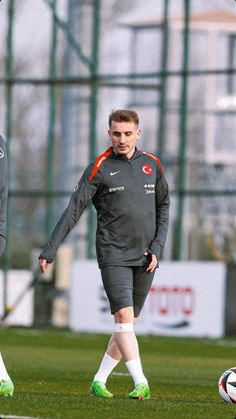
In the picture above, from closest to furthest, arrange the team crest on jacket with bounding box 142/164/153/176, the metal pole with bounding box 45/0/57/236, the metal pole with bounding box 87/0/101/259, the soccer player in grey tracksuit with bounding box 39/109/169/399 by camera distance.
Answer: the soccer player in grey tracksuit with bounding box 39/109/169/399 → the team crest on jacket with bounding box 142/164/153/176 → the metal pole with bounding box 87/0/101/259 → the metal pole with bounding box 45/0/57/236

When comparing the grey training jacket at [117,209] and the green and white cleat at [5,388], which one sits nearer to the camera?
the green and white cleat at [5,388]

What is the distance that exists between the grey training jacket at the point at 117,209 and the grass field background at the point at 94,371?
111 cm

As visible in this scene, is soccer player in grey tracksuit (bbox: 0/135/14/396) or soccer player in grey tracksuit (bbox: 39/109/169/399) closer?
soccer player in grey tracksuit (bbox: 0/135/14/396)

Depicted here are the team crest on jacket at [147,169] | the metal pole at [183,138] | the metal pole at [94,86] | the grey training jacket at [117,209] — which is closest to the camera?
the grey training jacket at [117,209]

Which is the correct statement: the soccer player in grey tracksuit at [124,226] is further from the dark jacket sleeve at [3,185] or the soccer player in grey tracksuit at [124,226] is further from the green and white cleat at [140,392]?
the dark jacket sleeve at [3,185]

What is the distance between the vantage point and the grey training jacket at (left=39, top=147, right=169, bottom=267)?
33.2 ft

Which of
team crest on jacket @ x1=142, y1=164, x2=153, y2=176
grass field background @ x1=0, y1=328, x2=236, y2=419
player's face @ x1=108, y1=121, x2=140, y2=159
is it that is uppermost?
player's face @ x1=108, y1=121, x2=140, y2=159

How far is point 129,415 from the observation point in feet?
28.8

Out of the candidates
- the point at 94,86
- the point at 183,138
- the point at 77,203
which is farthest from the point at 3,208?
the point at 94,86

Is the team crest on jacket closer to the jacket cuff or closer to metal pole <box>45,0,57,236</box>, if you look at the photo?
the jacket cuff

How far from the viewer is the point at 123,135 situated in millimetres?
10062

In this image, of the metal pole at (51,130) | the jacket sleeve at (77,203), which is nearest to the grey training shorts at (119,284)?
the jacket sleeve at (77,203)

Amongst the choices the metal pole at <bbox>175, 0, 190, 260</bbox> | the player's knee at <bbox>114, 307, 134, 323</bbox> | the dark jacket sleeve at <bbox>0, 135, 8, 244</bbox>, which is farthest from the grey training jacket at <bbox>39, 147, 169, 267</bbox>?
the metal pole at <bbox>175, 0, 190, 260</bbox>

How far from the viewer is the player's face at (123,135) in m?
9.99
